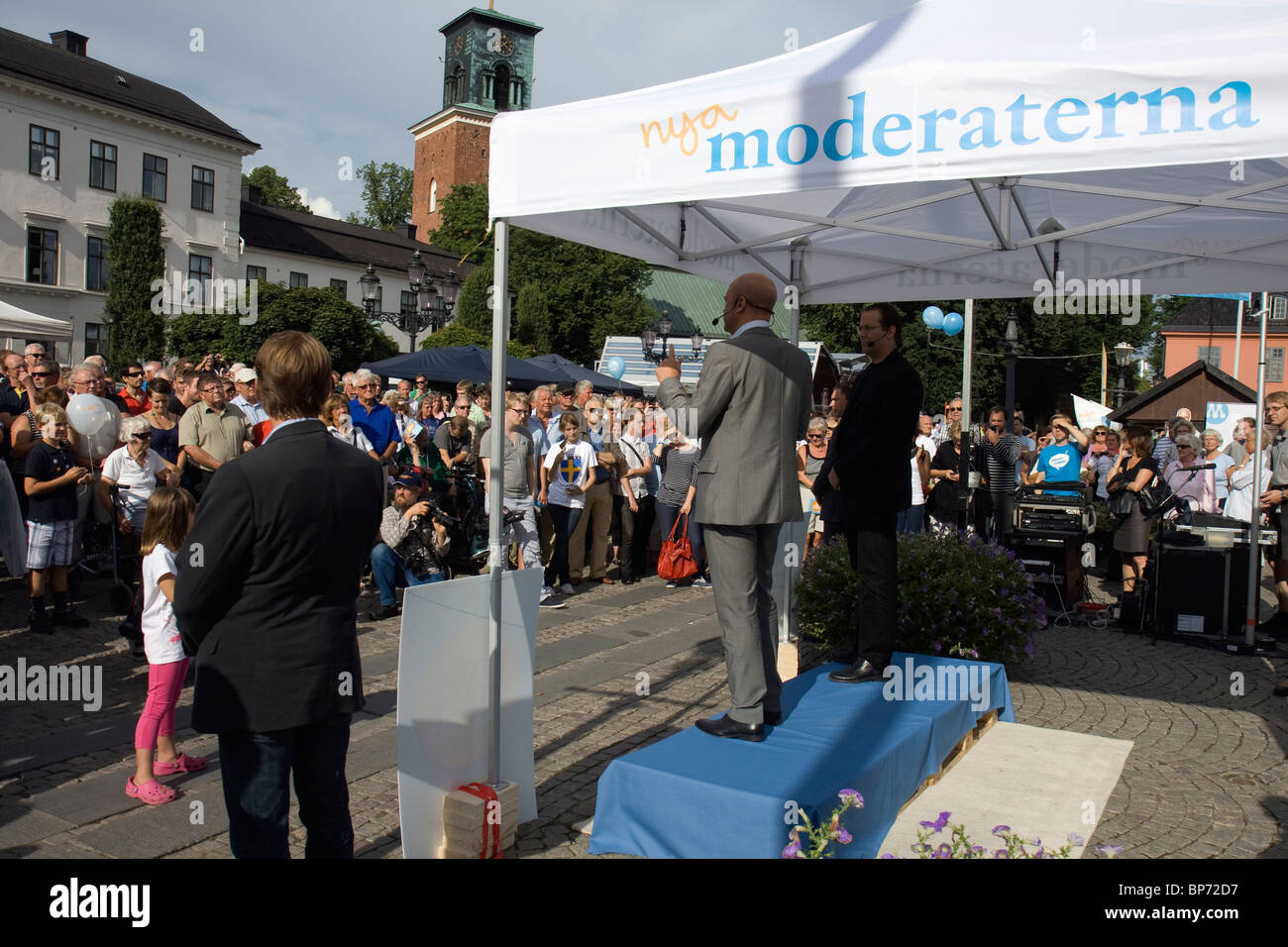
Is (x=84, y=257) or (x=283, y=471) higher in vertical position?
Result: (x=84, y=257)

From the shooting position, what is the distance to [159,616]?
4703 millimetres

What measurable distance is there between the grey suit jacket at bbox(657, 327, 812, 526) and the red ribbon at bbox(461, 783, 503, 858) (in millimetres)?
1413

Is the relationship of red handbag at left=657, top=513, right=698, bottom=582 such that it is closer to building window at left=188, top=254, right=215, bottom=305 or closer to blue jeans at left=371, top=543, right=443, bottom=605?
blue jeans at left=371, top=543, right=443, bottom=605

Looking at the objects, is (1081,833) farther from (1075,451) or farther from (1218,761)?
(1075,451)

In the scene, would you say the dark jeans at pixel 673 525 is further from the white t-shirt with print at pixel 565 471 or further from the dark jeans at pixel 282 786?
the dark jeans at pixel 282 786

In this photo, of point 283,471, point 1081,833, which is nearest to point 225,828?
point 283,471

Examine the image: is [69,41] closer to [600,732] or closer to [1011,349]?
[1011,349]

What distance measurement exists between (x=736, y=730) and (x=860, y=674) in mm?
1200

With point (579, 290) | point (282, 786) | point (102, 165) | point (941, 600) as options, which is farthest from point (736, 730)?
point (579, 290)

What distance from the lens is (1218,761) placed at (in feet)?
17.7
